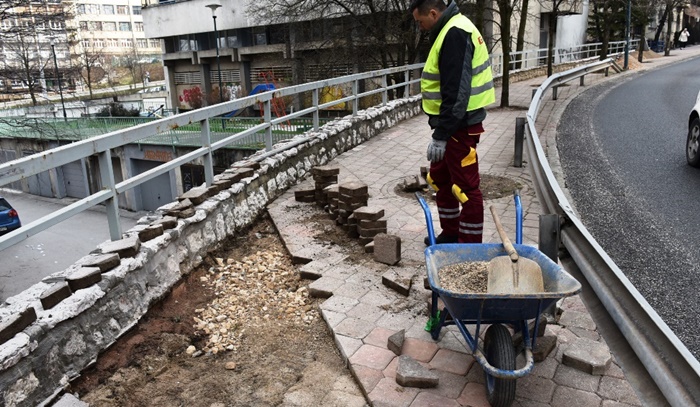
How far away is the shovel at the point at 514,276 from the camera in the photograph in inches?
125

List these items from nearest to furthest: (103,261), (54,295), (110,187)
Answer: (54,295), (103,261), (110,187)

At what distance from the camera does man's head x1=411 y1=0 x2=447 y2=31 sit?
13.6 feet

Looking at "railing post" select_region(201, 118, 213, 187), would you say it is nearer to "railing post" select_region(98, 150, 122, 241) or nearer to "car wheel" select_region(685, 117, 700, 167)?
"railing post" select_region(98, 150, 122, 241)

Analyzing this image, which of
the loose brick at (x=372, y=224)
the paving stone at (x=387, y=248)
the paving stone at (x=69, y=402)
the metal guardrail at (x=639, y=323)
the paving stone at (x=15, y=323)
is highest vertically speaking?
the metal guardrail at (x=639, y=323)

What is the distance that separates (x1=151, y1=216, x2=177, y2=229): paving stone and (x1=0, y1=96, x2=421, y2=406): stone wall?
0.09ft

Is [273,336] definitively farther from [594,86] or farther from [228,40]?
[228,40]

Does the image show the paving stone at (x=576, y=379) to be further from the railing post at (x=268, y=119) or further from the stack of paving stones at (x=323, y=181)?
the railing post at (x=268, y=119)

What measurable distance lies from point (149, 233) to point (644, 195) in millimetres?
5856

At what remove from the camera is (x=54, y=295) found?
3500mm

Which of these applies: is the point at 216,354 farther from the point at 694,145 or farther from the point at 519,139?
the point at 694,145

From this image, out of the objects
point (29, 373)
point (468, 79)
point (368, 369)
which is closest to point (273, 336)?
point (368, 369)

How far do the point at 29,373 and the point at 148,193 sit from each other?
89.7ft

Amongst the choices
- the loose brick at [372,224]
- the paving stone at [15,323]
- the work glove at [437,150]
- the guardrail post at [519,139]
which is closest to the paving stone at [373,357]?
the work glove at [437,150]

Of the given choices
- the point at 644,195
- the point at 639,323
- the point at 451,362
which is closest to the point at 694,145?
the point at 644,195
